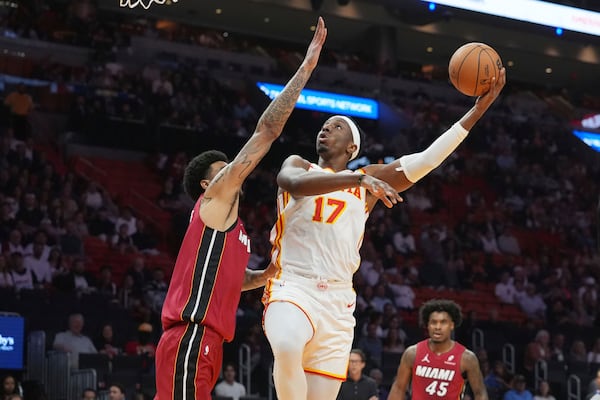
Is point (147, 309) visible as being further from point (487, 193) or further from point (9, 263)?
point (487, 193)

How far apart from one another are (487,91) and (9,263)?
9.98 m

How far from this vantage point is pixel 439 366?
9.34 m

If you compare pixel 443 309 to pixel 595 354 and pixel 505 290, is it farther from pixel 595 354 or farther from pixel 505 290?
pixel 505 290

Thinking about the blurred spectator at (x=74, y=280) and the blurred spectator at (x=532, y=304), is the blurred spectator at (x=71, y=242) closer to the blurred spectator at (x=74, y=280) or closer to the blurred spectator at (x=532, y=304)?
the blurred spectator at (x=74, y=280)

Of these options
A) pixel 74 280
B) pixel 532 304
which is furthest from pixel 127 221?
pixel 532 304

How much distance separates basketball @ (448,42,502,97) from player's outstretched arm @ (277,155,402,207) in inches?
52.0

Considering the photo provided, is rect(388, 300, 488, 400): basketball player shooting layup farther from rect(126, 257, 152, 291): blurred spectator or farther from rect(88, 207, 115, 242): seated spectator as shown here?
rect(88, 207, 115, 242): seated spectator

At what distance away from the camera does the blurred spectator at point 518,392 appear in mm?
15359

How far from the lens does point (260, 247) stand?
59.9 feet

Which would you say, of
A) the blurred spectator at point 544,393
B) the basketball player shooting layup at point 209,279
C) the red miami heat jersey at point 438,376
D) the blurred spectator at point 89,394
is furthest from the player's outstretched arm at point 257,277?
the blurred spectator at point 544,393

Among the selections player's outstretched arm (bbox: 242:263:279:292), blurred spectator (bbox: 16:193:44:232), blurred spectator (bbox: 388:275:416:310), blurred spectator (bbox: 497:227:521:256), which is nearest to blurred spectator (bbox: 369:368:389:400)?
blurred spectator (bbox: 388:275:416:310)

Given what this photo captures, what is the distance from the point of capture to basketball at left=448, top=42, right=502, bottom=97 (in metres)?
6.80

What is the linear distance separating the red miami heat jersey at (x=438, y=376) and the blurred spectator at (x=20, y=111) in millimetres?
12610

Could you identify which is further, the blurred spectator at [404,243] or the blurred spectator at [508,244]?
the blurred spectator at [508,244]
